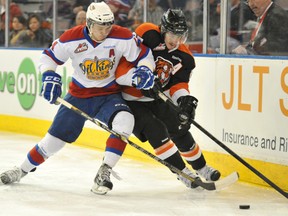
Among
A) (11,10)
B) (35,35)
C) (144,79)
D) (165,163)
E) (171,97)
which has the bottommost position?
(165,163)

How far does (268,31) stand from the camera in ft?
17.2

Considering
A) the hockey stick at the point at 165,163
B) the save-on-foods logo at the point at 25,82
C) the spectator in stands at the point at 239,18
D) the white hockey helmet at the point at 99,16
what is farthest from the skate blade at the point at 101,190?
the save-on-foods logo at the point at 25,82

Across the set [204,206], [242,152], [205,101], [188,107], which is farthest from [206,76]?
[204,206]

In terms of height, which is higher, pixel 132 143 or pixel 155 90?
pixel 155 90

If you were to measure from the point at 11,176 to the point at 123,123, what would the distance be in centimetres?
75

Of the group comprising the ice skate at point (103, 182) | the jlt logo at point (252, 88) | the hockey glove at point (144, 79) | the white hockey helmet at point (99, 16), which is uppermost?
the white hockey helmet at point (99, 16)

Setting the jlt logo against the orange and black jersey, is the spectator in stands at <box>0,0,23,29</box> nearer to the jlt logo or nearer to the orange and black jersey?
the jlt logo

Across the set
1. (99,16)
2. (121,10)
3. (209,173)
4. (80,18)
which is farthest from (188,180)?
(80,18)

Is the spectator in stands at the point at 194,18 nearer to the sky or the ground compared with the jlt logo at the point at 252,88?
nearer to the sky

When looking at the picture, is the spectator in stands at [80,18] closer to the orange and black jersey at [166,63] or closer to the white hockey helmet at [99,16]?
the orange and black jersey at [166,63]

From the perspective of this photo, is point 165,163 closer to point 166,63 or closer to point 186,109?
point 186,109

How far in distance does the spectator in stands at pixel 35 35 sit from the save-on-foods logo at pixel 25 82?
203mm

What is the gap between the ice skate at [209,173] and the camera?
4977mm

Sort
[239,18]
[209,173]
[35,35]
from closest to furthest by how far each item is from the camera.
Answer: [209,173], [239,18], [35,35]
